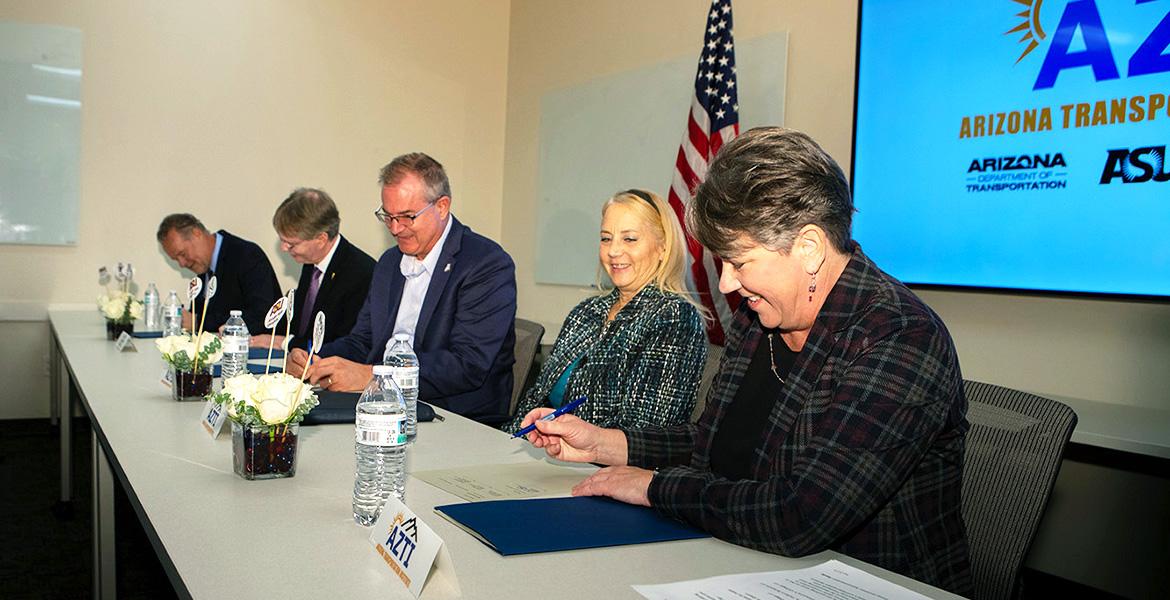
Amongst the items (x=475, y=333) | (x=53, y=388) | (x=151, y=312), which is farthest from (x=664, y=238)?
(x=53, y=388)

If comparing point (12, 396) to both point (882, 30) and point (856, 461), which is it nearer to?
point (882, 30)

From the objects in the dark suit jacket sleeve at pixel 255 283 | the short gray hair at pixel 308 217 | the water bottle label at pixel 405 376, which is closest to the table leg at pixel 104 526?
the water bottle label at pixel 405 376

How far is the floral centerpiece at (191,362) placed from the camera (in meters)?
2.38

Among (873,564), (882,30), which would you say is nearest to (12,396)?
(882,30)

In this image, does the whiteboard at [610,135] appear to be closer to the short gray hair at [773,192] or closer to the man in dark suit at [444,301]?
the man in dark suit at [444,301]

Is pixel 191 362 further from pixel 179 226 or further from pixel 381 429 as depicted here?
pixel 179 226

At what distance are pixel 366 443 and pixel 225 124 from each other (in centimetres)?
529

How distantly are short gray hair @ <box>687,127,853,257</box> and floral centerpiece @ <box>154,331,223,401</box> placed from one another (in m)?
1.48

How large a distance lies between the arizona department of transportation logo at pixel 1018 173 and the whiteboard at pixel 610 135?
4.04 ft

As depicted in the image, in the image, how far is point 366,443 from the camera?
4.40 feet

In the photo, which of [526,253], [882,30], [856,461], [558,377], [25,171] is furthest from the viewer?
[526,253]

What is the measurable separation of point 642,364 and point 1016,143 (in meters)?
1.70

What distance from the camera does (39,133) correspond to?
560cm

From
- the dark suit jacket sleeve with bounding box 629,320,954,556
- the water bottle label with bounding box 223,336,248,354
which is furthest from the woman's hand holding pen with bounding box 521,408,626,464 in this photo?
the water bottle label with bounding box 223,336,248,354
